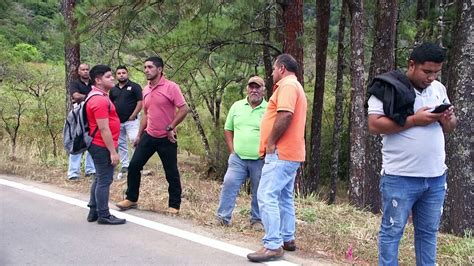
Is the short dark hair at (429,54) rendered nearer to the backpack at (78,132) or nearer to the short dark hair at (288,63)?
the short dark hair at (288,63)

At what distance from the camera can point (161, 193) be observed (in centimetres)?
762

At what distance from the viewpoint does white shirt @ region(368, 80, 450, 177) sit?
381 centimetres

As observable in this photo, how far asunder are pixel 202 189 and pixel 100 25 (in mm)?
3390

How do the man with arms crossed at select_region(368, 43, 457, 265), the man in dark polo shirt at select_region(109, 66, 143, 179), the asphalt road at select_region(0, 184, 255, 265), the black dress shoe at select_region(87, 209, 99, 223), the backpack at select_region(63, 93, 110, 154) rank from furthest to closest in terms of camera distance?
the man in dark polo shirt at select_region(109, 66, 143, 179) → the black dress shoe at select_region(87, 209, 99, 223) → the backpack at select_region(63, 93, 110, 154) → the asphalt road at select_region(0, 184, 255, 265) → the man with arms crossed at select_region(368, 43, 457, 265)

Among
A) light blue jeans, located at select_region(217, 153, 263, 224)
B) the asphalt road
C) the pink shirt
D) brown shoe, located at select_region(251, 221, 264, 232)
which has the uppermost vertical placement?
the pink shirt

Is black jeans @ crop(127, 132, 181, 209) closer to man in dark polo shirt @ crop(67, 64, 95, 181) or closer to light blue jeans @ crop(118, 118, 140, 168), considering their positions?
man in dark polo shirt @ crop(67, 64, 95, 181)

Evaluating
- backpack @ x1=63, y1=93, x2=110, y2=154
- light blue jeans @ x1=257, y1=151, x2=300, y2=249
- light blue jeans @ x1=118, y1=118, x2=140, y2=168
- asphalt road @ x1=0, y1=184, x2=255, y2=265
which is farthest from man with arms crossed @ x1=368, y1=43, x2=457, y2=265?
light blue jeans @ x1=118, y1=118, x2=140, y2=168

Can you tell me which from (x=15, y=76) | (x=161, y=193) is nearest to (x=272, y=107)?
(x=161, y=193)

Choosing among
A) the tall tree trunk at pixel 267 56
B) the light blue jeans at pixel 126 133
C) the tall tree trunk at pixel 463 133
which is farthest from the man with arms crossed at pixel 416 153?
the tall tree trunk at pixel 267 56

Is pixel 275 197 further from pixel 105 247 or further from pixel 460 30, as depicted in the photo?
pixel 460 30

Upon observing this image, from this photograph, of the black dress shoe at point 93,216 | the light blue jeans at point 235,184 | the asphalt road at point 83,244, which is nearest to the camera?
the asphalt road at point 83,244

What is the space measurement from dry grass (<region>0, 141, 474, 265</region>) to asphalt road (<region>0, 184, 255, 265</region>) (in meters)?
0.65

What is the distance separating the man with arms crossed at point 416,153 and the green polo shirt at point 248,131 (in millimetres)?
2073

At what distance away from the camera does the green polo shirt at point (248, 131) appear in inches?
231
